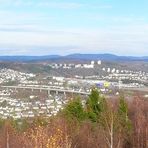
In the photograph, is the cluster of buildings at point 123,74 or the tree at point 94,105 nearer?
the tree at point 94,105

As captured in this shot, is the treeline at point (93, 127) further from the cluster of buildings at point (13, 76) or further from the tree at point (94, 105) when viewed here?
the cluster of buildings at point (13, 76)

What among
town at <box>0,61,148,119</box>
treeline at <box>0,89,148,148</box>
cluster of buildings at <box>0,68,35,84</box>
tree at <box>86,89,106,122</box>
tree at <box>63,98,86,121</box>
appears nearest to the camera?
treeline at <box>0,89,148,148</box>

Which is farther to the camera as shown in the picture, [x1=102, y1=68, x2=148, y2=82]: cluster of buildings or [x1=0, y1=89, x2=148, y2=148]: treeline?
[x1=102, y1=68, x2=148, y2=82]: cluster of buildings

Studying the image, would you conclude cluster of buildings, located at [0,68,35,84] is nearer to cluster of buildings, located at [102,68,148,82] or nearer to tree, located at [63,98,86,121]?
cluster of buildings, located at [102,68,148,82]

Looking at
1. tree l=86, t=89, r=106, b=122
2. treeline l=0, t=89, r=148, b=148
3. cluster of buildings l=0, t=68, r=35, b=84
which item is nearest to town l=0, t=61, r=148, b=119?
cluster of buildings l=0, t=68, r=35, b=84

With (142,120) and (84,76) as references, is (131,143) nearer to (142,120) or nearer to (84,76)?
(142,120)

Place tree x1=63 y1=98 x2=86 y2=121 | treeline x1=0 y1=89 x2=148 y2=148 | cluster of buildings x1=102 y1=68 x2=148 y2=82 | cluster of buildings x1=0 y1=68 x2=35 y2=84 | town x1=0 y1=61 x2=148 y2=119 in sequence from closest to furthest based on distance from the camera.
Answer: treeline x1=0 y1=89 x2=148 y2=148 < tree x1=63 y1=98 x2=86 y2=121 < town x1=0 y1=61 x2=148 y2=119 < cluster of buildings x1=0 y1=68 x2=35 y2=84 < cluster of buildings x1=102 y1=68 x2=148 y2=82

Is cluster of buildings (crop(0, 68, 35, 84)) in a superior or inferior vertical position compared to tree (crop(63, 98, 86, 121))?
inferior

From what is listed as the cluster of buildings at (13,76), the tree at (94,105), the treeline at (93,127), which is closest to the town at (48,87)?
the cluster of buildings at (13,76)

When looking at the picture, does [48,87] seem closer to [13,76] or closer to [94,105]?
[13,76]

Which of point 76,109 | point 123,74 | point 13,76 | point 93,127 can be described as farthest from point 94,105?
point 123,74

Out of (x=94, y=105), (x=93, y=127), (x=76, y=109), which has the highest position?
(x=94, y=105)
